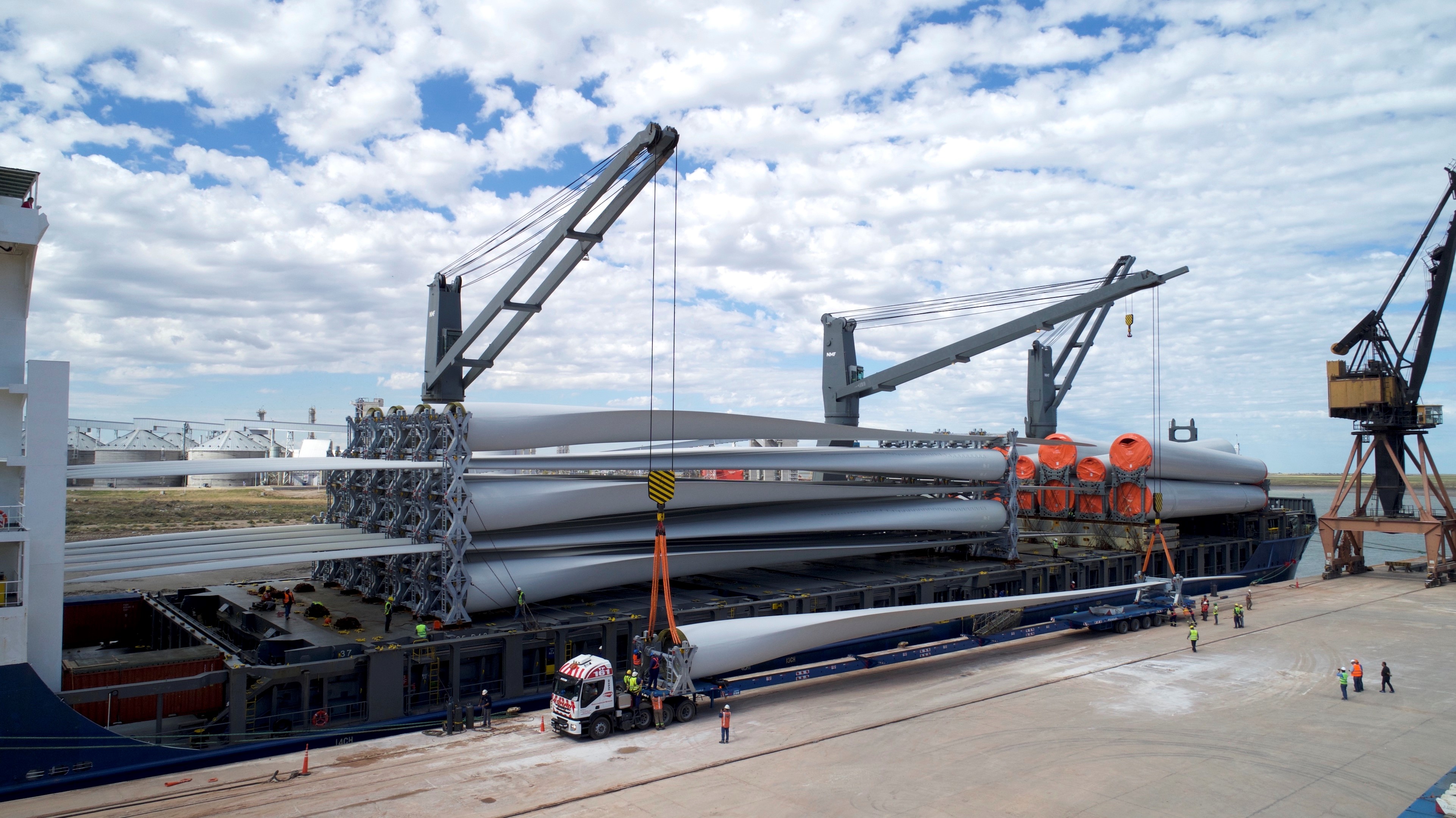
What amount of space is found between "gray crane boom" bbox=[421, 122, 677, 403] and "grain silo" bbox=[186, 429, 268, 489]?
84.6m

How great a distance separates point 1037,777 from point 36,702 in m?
16.5

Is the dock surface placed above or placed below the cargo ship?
below

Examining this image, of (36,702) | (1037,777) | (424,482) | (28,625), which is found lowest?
(1037,777)

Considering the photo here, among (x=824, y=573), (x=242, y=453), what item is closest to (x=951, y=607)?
(x=824, y=573)

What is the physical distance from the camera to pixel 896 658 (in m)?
A: 22.8

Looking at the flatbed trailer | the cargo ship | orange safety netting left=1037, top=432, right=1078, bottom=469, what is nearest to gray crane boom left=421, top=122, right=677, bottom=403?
the cargo ship

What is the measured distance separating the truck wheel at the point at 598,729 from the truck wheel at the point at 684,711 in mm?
1621

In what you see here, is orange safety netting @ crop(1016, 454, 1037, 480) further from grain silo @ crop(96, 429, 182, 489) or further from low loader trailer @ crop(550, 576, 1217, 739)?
grain silo @ crop(96, 429, 182, 489)

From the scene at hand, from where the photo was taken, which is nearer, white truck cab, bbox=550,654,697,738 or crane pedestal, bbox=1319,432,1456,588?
white truck cab, bbox=550,654,697,738

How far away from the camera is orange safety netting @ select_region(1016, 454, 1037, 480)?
42469mm

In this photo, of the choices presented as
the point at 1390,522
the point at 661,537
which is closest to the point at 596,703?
the point at 661,537

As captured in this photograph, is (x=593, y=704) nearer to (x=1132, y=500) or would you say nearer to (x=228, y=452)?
(x=1132, y=500)

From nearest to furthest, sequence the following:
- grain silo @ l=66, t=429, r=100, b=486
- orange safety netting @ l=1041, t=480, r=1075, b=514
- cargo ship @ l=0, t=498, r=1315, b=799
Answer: cargo ship @ l=0, t=498, r=1315, b=799 → orange safety netting @ l=1041, t=480, r=1075, b=514 → grain silo @ l=66, t=429, r=100, b=486

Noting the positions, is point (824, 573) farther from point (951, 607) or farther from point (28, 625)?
point (28, 625)
